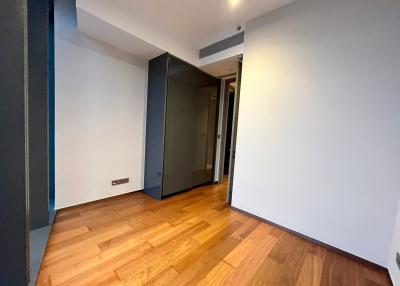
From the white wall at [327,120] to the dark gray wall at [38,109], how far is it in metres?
2.22

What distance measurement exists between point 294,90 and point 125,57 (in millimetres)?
2376

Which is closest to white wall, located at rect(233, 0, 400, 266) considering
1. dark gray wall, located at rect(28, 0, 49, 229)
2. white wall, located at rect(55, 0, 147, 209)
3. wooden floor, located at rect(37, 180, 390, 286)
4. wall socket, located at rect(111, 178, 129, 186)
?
wooden floor, located at rect(37, 180, 390, 286)

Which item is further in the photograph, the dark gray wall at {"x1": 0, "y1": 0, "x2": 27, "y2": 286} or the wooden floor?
the wooden floor

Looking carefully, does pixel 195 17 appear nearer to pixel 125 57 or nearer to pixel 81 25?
pixel 125 57

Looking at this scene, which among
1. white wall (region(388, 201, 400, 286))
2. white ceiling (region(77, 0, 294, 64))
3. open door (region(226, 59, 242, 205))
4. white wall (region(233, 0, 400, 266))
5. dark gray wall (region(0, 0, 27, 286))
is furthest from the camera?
open door (region(226, 59, 242, 205))

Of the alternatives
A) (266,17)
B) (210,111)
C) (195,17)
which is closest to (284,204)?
(210,111)

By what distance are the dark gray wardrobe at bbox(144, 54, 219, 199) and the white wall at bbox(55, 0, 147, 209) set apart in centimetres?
26

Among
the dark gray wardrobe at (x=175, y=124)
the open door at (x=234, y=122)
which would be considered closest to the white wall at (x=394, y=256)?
the open door at (x=234, y=122)

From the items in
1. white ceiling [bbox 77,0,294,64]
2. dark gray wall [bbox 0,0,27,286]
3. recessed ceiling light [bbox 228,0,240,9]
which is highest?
recessed ceiling light [bbox 228,0,240,9]

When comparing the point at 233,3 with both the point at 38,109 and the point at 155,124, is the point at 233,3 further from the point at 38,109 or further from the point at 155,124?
the point at 38,109

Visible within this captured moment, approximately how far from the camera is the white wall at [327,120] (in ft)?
4.40

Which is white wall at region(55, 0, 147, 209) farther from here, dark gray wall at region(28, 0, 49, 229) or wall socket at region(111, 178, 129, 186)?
dark gray wall at region(28, 0, 49, 229)

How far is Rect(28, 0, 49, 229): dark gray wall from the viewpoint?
1510mm

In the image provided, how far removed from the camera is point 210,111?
125 inches
